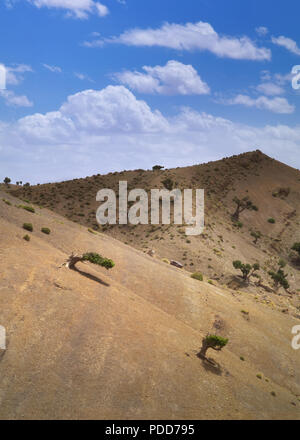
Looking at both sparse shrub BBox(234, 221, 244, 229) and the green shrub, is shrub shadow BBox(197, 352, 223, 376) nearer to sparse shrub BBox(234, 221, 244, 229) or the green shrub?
the green shrub

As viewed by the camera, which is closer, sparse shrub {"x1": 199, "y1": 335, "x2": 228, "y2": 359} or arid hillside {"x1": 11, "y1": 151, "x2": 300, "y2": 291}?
sparse shrub {"x1": 199, "y1": 335, "x2": 228, "y2": 359}

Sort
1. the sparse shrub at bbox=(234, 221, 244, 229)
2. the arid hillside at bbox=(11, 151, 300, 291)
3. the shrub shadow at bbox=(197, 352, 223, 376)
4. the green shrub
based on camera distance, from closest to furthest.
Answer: the shrub shadow at bbox=(197, 352, 223, 376) < the green shrub < the arid hillside at bbox=(11, 151, 300, 291) < the sparse shrub at bbox=(234, 221, 244, 229)

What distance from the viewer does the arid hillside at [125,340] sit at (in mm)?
16016

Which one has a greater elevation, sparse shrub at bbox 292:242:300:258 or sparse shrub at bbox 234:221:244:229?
sparse shrub at bbox 234:221:244:229

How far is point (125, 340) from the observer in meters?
20.9

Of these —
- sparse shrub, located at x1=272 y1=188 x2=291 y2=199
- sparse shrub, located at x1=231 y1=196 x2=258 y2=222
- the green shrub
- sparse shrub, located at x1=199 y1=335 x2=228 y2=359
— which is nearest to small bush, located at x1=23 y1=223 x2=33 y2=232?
the green shrub

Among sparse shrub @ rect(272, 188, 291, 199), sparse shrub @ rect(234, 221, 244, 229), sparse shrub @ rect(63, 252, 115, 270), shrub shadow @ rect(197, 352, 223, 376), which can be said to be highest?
sparse shrub @ rect(272, 188, 291, 199)

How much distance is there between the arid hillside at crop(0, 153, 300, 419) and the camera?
16.0 metres

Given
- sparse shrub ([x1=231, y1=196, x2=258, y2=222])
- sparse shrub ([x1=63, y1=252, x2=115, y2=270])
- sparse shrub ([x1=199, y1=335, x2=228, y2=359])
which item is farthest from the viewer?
sparse shrub ([x1=231, y1=196, x2=258, y2=222])

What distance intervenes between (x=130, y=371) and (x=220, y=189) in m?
89.3

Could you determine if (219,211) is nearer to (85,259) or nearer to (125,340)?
(85,259)
